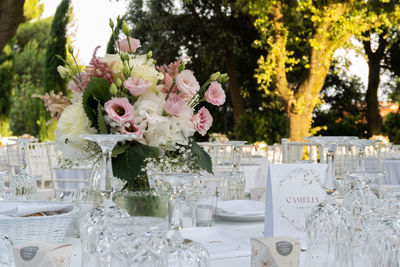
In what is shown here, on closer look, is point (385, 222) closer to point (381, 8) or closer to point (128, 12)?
point (381, 8)

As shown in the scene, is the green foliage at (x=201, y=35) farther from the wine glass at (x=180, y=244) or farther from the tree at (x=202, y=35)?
the wine glass at (x=180, y=244)

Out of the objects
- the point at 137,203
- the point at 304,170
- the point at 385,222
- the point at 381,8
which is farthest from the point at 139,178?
the point at 381,8

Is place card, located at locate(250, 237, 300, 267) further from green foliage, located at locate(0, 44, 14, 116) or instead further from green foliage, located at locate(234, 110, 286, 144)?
green foliage, located at locate(0, 44, 14, 116)

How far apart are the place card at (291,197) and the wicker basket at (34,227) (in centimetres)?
59

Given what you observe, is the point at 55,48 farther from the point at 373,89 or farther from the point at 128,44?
the point at 128,44

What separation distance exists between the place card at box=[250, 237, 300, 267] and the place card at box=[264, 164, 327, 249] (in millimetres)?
444

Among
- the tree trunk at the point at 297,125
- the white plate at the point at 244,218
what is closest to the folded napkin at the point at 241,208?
the white plate at the point at 244,218

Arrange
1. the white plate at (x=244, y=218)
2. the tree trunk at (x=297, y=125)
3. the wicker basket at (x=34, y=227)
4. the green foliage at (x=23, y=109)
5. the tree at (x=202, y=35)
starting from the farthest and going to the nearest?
1. the green foliage at (x=23, y=109)
2. the tree at (x=202, y=35)
3. the tree trunk at (x=297, y=125)
4. the white plate at (x=244, y=218)
5. the wicker basket at (x=34, y=227)

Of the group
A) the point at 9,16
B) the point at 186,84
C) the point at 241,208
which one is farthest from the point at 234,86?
the point at 186,84

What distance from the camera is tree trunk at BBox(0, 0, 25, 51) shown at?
21.8 ft

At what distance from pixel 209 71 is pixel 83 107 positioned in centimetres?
1070

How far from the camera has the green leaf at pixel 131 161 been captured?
4.39 ft

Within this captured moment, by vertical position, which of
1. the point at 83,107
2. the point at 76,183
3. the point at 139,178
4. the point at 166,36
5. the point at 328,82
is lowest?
the point at 76,183

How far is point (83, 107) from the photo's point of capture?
138 cm
